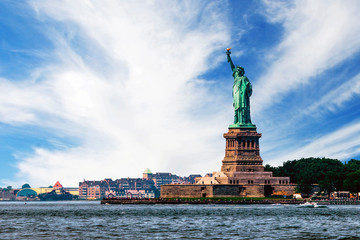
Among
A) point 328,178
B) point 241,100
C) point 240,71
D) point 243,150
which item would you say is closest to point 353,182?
point 328,178

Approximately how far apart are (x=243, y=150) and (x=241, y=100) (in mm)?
14795

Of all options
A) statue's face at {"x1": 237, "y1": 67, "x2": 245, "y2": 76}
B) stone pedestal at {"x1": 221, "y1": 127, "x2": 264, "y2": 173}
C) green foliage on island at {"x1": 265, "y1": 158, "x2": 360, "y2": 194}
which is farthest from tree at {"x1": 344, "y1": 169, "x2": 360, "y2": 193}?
statue's face at {"x1": 237, "y1": 67, "x2": 245, "y2": 76}

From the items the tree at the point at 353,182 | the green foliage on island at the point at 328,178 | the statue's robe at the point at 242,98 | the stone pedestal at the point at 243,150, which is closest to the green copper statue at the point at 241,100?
the statue's robe at the point at 242,98

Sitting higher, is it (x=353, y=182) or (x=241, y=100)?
(x=241, y=100)

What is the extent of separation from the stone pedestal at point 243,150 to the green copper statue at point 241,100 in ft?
8.97

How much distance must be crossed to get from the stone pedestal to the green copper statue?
273 centimetres

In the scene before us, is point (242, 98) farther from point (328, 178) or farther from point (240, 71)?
point (328, 178)

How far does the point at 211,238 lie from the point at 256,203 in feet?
343

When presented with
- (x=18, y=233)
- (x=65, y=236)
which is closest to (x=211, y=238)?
(x=65, y=236)

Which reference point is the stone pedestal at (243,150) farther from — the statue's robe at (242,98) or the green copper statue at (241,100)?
the statue's robe at (242,98)

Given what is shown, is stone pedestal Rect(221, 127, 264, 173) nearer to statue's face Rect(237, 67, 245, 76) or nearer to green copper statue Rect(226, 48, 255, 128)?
green copper statue Rect(226, 48, 255, 128)

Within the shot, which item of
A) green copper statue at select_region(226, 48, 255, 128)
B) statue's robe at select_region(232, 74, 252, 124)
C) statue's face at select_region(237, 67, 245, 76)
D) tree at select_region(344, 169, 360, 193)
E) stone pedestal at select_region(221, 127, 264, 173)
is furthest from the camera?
statue's face at select_region(237, 67, 245, 76)

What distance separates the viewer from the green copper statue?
18675 centimetres

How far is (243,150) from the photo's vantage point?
184 meters
